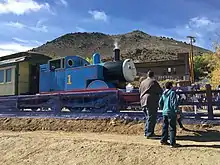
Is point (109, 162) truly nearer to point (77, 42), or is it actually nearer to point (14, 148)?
point (14, 148)

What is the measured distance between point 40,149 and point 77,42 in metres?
135

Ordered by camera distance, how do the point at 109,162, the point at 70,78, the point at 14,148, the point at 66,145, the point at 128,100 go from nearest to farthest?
the point at 109,162, the point at 66,145, the point at 14,148, the point at 128,100, the point at 70,78

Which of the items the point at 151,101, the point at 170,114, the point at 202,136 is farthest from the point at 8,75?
the point at 202,136

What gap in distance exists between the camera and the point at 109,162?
795cm

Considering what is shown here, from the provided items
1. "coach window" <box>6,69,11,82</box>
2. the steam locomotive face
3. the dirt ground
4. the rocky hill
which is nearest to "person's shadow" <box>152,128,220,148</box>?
the dirt ground

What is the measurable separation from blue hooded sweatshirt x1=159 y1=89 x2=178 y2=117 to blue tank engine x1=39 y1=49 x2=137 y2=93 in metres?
6.41

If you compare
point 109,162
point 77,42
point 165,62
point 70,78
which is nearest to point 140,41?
point 77,42

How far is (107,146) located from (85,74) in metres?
7.75

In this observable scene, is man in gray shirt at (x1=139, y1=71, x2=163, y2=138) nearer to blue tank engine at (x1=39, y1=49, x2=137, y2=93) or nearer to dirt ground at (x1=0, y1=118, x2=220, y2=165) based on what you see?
dirt ground at (x1=0, y1=118, x2=220, y2=165)

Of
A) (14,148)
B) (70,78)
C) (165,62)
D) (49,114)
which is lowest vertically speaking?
(14,148)

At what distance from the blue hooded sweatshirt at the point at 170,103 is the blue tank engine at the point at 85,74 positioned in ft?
21.0

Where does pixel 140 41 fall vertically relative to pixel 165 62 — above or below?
above

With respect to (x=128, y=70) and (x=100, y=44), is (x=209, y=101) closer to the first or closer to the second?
(x=128, y=70)

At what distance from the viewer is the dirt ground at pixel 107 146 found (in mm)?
7641
